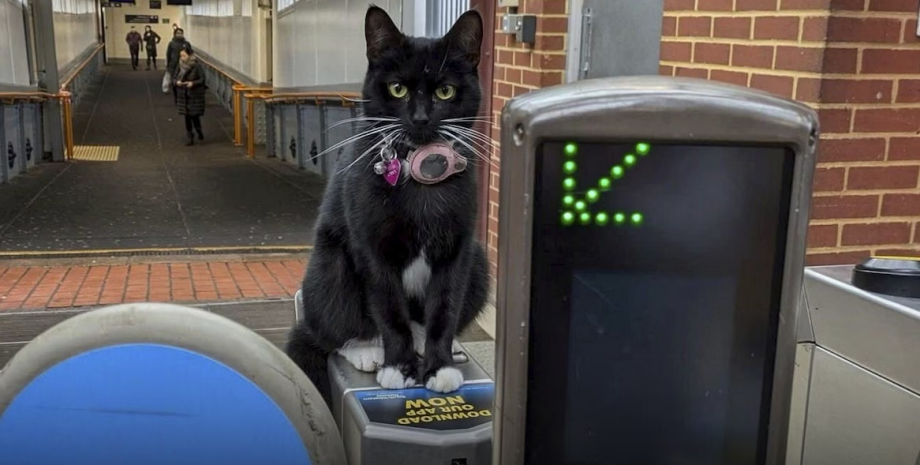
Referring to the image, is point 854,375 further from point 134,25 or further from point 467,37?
point 134,25

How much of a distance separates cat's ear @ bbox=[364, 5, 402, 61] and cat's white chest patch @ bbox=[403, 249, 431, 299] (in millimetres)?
549

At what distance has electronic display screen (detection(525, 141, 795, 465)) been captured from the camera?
153 centimetres

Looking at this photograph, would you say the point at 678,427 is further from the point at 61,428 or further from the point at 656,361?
the point at 61,428

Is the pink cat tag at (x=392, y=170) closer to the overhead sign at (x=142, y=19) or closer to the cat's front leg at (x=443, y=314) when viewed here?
the cat's front leg at (x=443, y=314)

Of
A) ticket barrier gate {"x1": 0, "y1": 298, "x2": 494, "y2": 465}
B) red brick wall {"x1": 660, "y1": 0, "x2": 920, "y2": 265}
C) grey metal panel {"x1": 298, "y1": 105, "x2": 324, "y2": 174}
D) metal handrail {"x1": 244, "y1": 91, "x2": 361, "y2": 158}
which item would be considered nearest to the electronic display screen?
ticket barrier gate {"x1": 0, "y1": 298, "x2": 494, "y2": 465}

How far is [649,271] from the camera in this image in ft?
5.21

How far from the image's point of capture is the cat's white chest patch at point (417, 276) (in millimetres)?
2428

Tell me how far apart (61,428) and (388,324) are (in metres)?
1.02

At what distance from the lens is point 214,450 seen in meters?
1.61

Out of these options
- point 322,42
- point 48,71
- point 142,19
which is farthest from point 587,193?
point 142,19

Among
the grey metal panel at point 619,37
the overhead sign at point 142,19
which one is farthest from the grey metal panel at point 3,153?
the overhead sign at point 142,19

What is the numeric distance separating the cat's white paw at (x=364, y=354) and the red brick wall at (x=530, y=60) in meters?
1.72

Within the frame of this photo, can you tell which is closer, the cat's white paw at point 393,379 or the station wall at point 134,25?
the cat's white paw at point 393,379

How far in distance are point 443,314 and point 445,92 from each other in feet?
2.00
